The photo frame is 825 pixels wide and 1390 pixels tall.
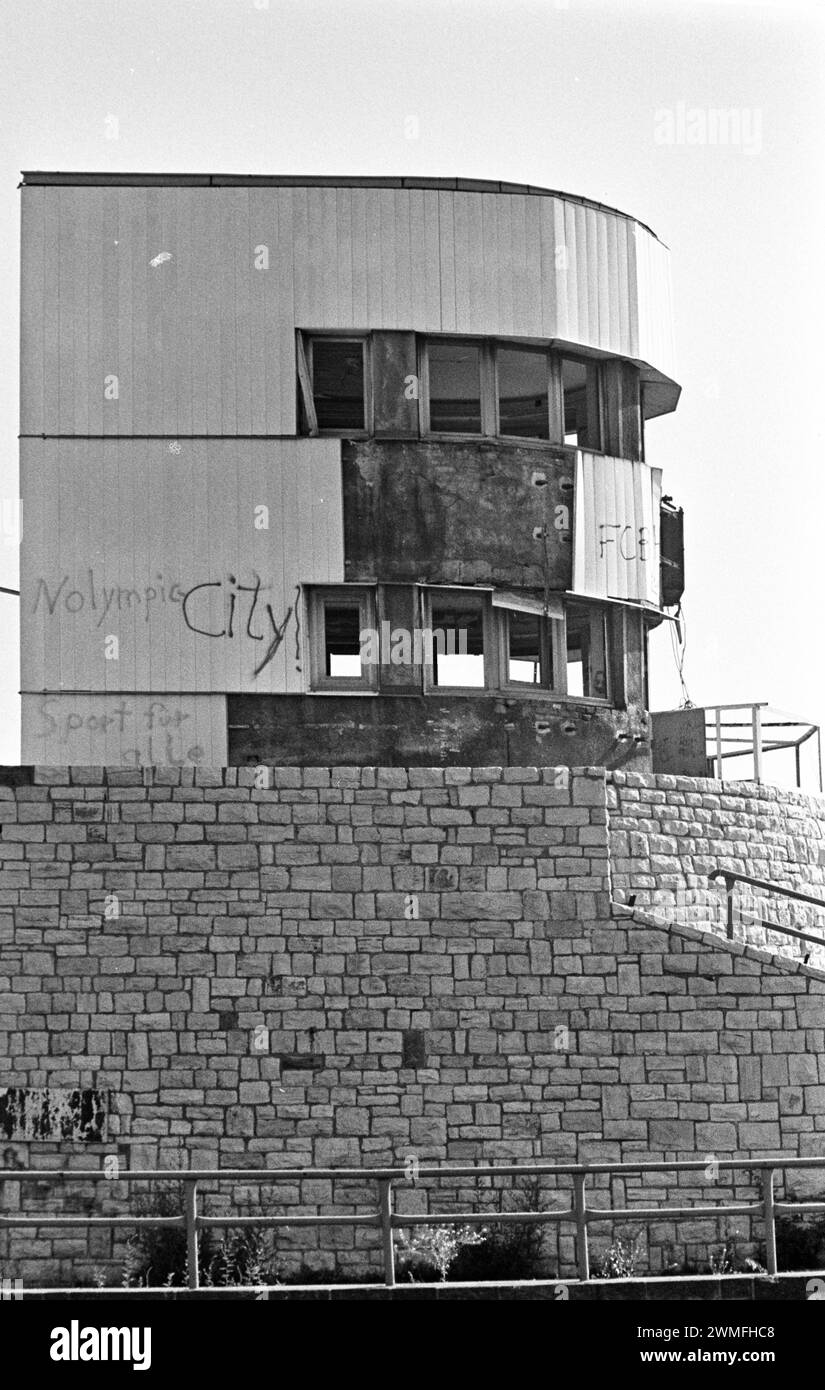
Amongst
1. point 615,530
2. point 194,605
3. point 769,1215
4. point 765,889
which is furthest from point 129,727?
point 769,1215

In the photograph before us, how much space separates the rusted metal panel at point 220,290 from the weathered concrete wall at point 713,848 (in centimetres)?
457

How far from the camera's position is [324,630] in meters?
21.4

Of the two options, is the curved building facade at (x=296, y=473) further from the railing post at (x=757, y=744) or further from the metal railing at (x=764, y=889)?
the metal railing at (x=764, y=889)

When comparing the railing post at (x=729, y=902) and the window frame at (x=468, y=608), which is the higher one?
the window frame at (x=468, y=608)

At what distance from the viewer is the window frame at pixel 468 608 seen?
21.4 meters

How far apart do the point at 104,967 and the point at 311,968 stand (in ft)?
5.49

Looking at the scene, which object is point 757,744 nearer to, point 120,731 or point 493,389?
point 493,389

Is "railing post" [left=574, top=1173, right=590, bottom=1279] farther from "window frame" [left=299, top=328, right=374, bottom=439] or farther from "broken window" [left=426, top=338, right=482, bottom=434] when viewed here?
"broken window" [left=426, top=338, right=482, bottom=434]

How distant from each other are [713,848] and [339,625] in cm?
404

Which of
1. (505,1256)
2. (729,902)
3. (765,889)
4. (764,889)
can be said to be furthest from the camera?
(764,889)

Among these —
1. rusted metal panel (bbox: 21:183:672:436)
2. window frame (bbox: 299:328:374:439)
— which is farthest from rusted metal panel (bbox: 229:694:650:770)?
rusted metal panel (bbox: 21:183:672:436)

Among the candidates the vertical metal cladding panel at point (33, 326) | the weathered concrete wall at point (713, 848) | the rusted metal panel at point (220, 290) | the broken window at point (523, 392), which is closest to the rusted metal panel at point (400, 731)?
the weathered concrete wall at point (713, 848)
